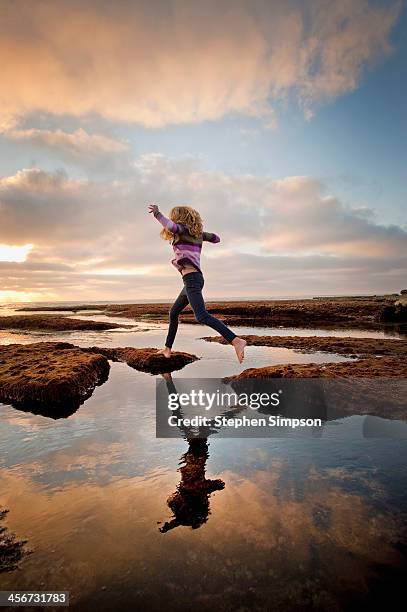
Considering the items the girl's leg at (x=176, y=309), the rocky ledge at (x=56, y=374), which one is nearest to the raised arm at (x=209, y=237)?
the girl's leg at (x=176, y=309)

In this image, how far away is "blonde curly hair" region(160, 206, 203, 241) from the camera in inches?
252

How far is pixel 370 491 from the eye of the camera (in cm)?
343

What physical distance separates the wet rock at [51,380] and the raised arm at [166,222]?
364 centimetres

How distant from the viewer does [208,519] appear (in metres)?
3.06

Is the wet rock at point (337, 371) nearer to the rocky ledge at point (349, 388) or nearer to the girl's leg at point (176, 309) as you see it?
the rocky ledge at point (349, 388)

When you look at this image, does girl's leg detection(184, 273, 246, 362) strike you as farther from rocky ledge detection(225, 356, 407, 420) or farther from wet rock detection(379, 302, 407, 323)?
wet rock detection(379, 302, 407, 323)

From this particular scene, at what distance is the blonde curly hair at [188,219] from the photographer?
6406mm

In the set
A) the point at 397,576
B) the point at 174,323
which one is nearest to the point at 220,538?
the point at 397,576

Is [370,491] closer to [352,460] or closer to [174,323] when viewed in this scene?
[352,460]

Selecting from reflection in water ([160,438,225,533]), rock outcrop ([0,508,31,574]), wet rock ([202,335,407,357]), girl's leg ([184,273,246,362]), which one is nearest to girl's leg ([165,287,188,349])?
girl's leg ([184,273,246,362])

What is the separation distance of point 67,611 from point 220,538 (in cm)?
116

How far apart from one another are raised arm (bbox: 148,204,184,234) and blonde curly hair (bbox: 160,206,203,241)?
145 millimetres

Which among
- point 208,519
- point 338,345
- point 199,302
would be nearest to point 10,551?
point 208,519

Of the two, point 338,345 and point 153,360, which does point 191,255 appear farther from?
point 338,345
